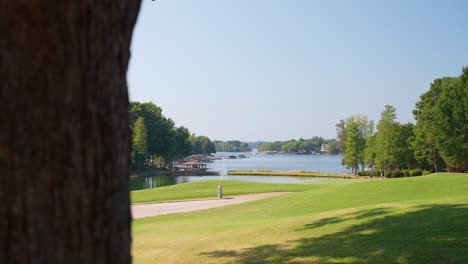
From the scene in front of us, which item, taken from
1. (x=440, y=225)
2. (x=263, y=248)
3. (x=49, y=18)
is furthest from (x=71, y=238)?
(x=440, y=225)

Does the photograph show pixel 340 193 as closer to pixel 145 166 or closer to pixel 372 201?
pixel 372 201

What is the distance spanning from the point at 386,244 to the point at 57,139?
6.80 m

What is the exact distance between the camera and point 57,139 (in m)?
1.56

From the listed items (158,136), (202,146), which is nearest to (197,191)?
(158,136)

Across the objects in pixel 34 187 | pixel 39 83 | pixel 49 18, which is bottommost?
pixel 34 187

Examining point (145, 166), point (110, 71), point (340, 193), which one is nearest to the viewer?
point (110, 71)

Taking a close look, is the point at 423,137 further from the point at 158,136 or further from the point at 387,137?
the point at 158,136

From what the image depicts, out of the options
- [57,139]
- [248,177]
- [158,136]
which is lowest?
[248,177]

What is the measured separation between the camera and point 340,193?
786 inches

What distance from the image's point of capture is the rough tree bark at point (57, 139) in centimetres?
150

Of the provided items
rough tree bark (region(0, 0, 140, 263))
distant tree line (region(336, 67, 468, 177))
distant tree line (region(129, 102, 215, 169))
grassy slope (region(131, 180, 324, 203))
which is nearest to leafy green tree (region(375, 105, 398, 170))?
distant tree line (region(336, 67, 468, 177))

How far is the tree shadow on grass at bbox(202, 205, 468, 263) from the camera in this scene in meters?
6.71

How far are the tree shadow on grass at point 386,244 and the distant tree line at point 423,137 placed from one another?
1301 inches

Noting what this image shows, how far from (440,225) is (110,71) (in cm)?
770
